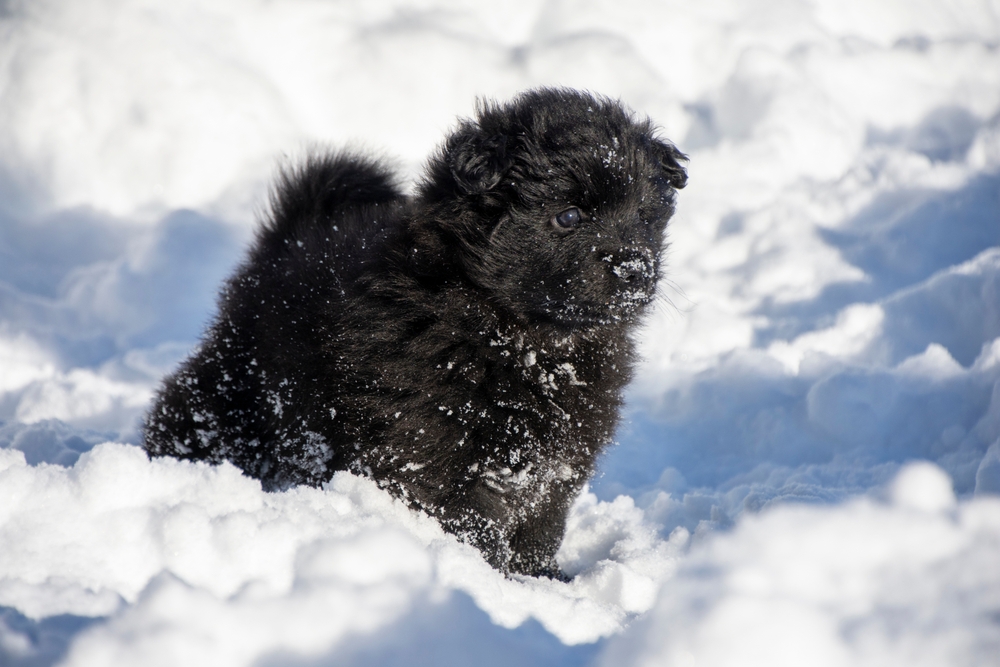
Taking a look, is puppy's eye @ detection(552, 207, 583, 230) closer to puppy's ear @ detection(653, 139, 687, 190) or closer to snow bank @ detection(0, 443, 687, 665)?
puppy's ear @ detection(653, 139, 687, 190)

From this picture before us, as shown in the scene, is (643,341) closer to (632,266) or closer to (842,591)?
(632,266)

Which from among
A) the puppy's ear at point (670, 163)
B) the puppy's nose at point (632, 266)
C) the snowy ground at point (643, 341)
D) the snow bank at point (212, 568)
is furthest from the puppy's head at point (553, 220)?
the snow bank at point (212, 568)

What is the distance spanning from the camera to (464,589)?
1.72 metres

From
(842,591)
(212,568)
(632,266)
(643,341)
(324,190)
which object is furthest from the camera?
(324,190)

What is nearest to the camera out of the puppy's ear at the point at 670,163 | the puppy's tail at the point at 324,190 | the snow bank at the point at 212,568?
the snow bank at the point at 212,568

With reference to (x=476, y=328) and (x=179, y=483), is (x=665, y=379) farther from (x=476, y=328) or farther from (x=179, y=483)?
(x=179, y=483)

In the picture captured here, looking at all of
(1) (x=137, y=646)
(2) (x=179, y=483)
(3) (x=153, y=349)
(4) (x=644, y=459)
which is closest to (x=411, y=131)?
(3) (x=153, y=349)

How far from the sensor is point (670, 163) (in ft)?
8.50

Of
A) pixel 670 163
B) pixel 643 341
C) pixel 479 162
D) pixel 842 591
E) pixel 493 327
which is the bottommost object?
pixel 842 591

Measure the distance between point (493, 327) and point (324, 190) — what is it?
1.18 meters

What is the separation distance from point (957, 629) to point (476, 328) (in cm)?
143

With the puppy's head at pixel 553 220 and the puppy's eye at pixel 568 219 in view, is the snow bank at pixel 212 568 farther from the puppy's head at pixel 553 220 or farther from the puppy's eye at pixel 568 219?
the puppy's eye at pixel 568 219

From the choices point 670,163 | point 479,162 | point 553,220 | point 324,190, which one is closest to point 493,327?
point 553,220

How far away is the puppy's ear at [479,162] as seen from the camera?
7.30 ft
